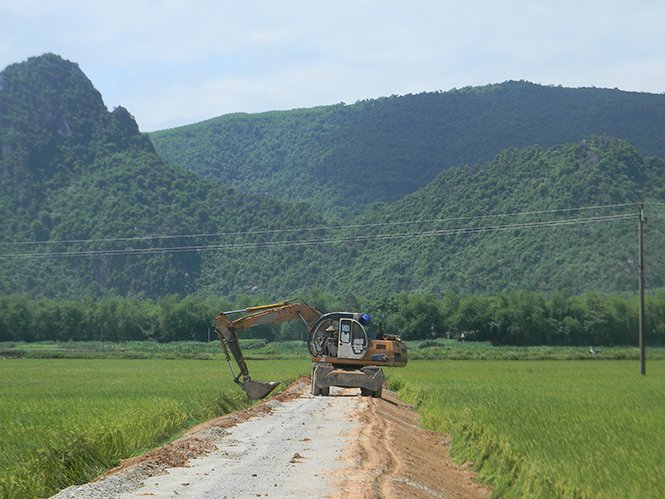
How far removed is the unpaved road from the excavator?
6712mm

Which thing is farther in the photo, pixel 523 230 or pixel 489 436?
pixel 523 230

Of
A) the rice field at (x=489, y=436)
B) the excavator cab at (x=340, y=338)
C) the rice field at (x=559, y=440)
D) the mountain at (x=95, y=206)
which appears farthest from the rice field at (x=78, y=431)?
the mountain at (x=95, y=206)

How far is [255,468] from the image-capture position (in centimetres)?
1109

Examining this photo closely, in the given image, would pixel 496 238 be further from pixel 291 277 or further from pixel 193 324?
pixel 193 324

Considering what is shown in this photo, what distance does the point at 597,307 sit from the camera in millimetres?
74250

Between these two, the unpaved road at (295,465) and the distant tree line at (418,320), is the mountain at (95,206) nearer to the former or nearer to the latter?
the distant tree line at (418,320)

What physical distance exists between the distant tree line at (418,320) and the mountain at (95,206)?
100 ft

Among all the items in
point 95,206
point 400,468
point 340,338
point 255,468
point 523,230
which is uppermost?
point 95,206

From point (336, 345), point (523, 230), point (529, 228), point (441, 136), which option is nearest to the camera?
point (336, 345)

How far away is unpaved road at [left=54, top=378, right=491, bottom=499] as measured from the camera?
9297mm

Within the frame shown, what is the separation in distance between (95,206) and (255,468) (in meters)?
138

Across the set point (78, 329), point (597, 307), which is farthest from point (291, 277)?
point (597, 307)

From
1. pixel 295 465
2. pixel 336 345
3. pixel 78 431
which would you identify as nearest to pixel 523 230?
pixel 336 345

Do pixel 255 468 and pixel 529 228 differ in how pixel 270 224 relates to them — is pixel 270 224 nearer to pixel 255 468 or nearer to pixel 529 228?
pixel 529 228
